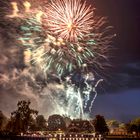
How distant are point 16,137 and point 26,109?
3301 cm

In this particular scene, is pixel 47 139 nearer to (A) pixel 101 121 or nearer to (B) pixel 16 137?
(B) pixel 16 137

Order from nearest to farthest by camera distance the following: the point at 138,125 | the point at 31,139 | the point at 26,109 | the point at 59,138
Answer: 1. the point at 31,139
2. the point at 59,138
3. the point at 26,109
4. the point at 138,125

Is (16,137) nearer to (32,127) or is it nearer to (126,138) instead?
(126,138)

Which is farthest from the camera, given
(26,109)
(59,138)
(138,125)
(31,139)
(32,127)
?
(32,127)

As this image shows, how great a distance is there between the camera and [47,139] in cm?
13225

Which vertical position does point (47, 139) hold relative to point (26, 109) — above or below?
below

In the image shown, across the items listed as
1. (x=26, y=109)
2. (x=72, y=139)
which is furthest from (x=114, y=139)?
(x=26, y=109)

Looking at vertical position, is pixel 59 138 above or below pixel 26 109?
below

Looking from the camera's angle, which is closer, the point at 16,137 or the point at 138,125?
the point at 16,137

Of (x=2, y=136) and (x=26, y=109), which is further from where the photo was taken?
(x=26, y=109)

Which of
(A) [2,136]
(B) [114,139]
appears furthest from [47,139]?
(B) [114,139]

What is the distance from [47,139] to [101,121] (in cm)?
4348

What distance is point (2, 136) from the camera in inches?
5143

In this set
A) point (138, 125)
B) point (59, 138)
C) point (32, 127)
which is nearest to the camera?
point (59, 138)
